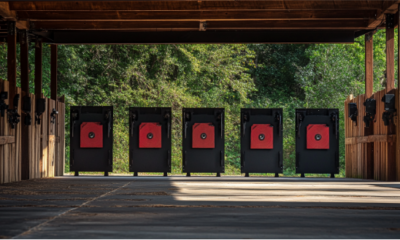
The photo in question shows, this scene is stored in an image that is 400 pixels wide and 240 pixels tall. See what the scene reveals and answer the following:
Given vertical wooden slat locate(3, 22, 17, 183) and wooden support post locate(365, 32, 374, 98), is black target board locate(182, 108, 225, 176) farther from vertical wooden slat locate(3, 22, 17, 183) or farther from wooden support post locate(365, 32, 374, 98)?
vertical wooden slat locate(3, 22, 17, 183)

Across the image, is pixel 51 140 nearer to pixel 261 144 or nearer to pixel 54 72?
pixel 54 72

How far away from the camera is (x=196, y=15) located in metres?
11.6

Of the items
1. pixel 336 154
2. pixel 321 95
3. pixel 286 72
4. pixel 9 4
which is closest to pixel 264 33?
pixel 336 154

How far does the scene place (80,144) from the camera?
1363cm

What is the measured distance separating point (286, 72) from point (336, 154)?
14474 mm

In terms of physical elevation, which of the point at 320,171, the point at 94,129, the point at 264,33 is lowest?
the point at 320,171

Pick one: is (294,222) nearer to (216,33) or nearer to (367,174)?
(367,174)

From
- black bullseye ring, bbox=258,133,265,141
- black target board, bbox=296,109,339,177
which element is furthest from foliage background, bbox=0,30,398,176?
black target board, bbox=296,109,339,177

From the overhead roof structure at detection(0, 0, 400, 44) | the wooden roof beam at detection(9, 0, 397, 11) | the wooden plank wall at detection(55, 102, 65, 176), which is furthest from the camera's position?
the wooden plank wall at detection(55, 102, 65, 176)

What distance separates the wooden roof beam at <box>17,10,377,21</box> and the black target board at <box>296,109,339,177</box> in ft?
9.07

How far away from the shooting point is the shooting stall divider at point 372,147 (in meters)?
10.3

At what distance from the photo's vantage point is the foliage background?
2228 centimetres

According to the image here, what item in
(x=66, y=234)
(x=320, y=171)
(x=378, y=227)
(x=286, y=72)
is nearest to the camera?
(x=66, y=234)

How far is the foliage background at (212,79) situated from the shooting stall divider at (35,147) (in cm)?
801
